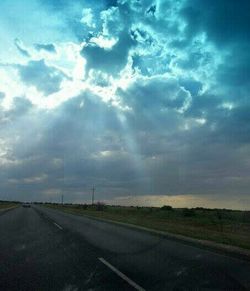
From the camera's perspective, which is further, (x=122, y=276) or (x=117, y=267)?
(x=117, y=267)

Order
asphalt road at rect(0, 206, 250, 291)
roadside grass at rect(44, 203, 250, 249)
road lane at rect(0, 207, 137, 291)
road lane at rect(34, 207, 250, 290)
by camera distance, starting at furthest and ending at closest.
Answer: roadside grass at rect(44, 203, 250, 249) → road lane at rect(34, 207, 250, 290) → asphalt road at rect(0, 206, 250, 291) → road lane at rect(0, 207, 137, 291)

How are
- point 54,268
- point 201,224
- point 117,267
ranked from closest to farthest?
point 54,268
point 117,267
point 201,224

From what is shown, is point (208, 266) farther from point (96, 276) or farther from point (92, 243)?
point (92, 243)

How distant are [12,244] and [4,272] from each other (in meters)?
6.98

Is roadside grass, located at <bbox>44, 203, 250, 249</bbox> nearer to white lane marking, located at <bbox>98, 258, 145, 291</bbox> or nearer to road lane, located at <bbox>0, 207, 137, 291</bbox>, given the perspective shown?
road lane, located at <bbox>0, 207, 137, 291</bbox>

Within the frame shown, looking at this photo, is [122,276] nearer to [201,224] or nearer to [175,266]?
[175,266]

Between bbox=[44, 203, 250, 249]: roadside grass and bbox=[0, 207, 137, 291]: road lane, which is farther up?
Result: bbox=[44, 203, 250, 249]: roadside grass

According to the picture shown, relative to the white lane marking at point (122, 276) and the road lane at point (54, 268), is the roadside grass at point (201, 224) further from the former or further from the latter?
the white lane marking at point (122, 276)

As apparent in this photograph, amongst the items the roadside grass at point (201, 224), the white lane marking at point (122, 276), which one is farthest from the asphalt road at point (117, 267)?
the roadside grass at point (201, 224)

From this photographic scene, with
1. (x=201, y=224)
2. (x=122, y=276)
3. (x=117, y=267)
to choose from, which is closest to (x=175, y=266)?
(x=117, y=267)

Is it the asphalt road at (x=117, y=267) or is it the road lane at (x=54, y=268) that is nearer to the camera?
the road lane at (x=54, y=268)

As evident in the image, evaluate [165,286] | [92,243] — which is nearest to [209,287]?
[165,286]

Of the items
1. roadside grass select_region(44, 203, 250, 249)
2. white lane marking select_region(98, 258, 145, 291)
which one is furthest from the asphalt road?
roadside grass select_region(44, 203, 250, 249)

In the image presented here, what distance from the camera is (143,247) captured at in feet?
54.3
